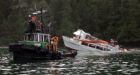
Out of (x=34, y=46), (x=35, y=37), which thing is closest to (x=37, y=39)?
(x=35, y=37)

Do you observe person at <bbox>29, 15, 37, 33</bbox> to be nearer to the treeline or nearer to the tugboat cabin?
the tugboat cabin

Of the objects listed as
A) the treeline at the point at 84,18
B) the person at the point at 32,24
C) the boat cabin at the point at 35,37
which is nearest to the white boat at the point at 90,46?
the treeline at the point at 84,18

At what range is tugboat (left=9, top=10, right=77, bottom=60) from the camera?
62.4 metres

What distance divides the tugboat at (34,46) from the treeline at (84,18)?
5452 cm

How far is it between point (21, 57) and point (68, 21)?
68.8m

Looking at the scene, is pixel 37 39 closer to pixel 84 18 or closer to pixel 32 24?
pixel 32 24

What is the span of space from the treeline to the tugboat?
54519 mm

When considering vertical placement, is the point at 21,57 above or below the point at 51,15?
below

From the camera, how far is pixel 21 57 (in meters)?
63.1

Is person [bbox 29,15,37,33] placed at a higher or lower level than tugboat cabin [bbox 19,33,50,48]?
higher

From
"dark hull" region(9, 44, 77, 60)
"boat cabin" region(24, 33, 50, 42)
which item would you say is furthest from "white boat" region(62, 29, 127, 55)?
"dark hull" region(9, 44, 77, 60)

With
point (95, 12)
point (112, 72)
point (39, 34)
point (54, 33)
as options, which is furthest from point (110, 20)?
point (112, 72)

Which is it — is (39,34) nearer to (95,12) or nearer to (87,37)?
(87,37)

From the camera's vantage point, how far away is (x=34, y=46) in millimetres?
63031
